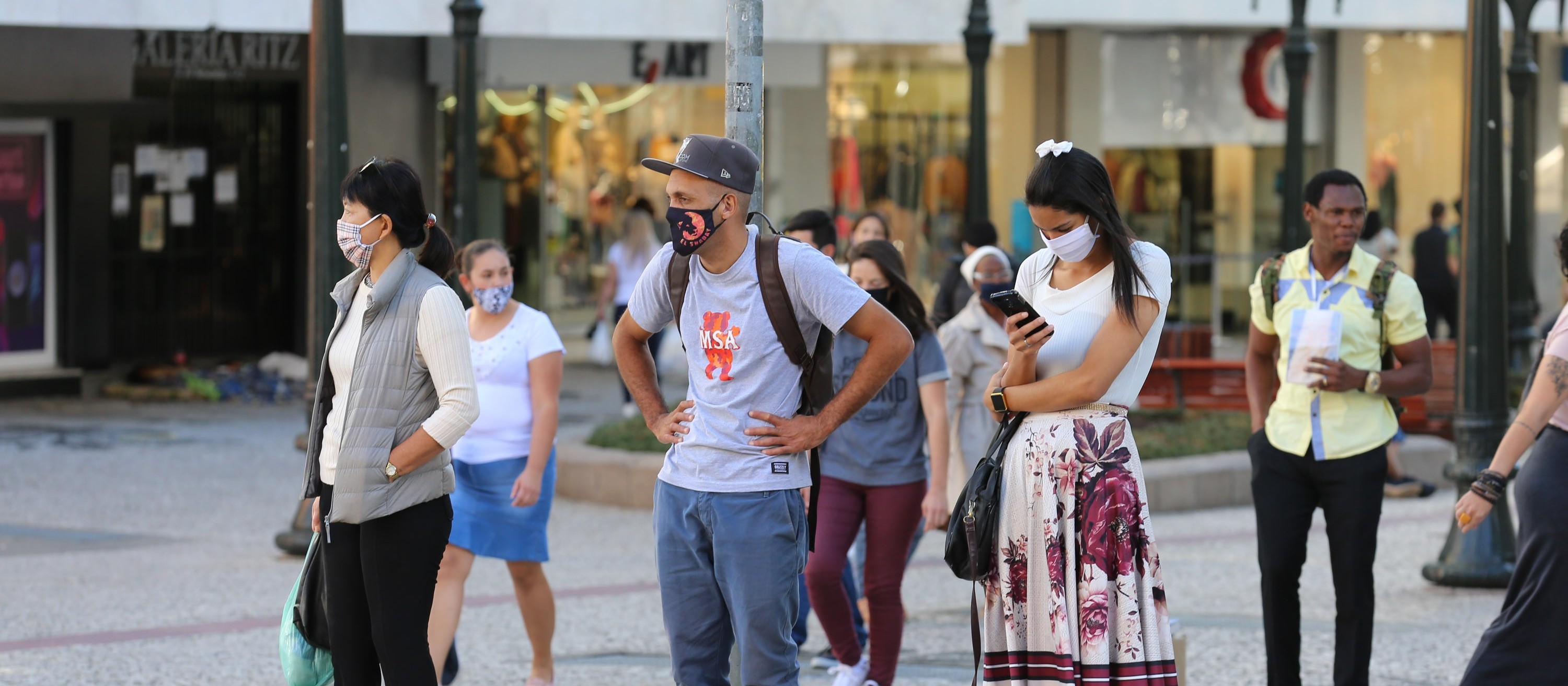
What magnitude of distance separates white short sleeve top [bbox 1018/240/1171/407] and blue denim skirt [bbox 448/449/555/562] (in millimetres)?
2360

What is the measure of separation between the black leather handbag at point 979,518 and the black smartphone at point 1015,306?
12.1 inches

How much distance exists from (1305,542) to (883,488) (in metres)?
1.45

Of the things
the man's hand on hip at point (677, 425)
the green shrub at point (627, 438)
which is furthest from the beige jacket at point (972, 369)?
the green shrub at point (627, 438)

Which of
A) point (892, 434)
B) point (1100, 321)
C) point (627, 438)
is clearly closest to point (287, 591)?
point (892, 434)

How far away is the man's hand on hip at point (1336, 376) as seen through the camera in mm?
5918

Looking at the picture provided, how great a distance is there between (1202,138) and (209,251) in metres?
12.5

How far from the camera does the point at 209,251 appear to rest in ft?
61.8

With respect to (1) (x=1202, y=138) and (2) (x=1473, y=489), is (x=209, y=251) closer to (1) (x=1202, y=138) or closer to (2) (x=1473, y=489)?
(1) (x=1202, y=138)

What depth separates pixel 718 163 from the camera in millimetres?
4570

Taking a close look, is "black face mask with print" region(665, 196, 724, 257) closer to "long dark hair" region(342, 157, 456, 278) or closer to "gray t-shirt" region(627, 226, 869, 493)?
"gray t-shirt" region(627, 226, 869, 493)

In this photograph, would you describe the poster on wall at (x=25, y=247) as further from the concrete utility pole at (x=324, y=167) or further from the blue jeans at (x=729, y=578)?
the blue jeans at (x=729, y=578)

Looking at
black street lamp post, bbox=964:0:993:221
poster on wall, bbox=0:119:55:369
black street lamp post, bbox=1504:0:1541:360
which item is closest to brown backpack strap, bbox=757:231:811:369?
black street lamp post, bbox=964:0:993:221

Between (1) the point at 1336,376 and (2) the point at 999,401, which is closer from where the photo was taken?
(2) the point at 999,401

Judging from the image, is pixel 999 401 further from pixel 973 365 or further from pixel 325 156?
pixel 325 156
